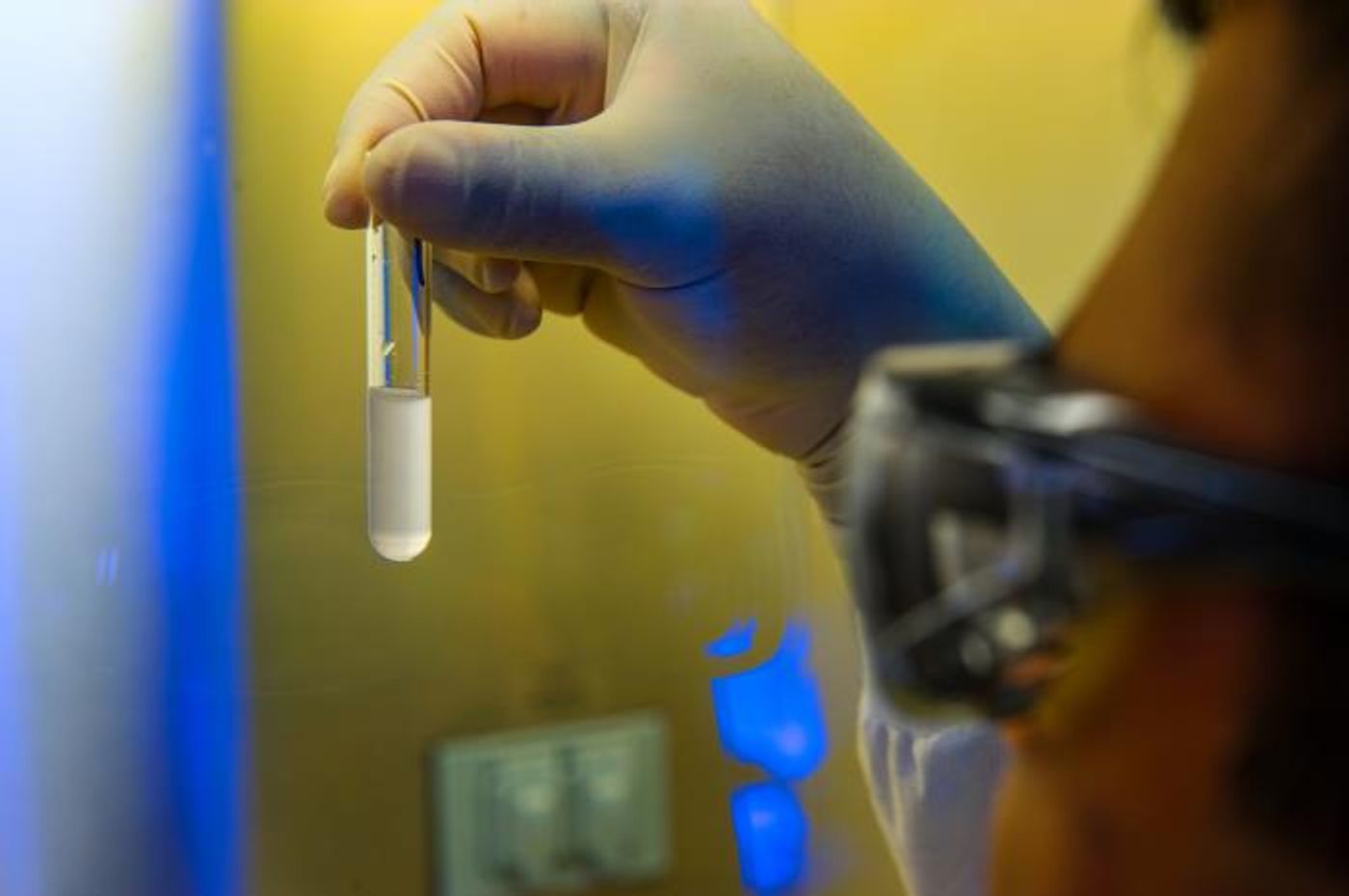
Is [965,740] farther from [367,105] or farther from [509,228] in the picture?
[367,105]

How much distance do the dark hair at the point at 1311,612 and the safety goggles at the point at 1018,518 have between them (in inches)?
0.8

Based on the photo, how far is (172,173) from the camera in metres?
0.80

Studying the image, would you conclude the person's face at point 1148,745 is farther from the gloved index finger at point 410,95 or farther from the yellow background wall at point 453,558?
the gloved index finger at point 410,95

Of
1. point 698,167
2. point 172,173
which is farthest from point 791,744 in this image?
point 172,173

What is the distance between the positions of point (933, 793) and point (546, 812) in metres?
0.31

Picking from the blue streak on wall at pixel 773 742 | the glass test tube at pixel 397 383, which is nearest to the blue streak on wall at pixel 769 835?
the blue streak on wall at pixel 773 742

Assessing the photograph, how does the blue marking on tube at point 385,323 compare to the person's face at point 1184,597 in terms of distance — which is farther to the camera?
the blue marking on tube at point 385,323

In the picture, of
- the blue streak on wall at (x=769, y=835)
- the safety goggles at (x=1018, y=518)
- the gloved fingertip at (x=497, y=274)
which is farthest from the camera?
the blue streak on wall at (x=769, y=835)

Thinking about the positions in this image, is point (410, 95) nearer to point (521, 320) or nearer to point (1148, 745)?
point (521, 320)

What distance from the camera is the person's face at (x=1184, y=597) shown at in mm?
377

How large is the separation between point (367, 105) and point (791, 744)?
37cm

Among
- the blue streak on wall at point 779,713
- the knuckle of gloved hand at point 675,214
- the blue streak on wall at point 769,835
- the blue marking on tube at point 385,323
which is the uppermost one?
the knuckle of gloved hand at point 675,214

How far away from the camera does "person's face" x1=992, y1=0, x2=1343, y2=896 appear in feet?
1.24

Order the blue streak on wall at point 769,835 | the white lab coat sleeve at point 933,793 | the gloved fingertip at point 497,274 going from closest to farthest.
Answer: the white lab coat sleeve at point 933,793, the gloved fingertip at point 497,274, the blue streak on wall at point 769,835
